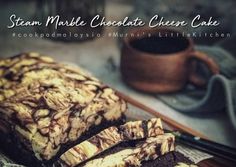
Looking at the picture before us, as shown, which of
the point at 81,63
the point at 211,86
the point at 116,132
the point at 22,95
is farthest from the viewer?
the point at 81,63

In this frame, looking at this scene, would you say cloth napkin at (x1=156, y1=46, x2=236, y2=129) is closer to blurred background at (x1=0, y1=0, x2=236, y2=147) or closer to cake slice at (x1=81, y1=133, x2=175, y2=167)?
blurred background at (x1=0, y1=0, x2=236, y2=147)

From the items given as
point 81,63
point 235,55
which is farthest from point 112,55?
point 235,55

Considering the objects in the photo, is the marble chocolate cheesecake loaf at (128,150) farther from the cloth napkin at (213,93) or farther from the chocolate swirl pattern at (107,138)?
the cloth napkin at (213,93)

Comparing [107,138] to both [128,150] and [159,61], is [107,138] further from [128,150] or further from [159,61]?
[159,61]

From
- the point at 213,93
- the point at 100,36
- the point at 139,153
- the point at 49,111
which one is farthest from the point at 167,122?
the point at 100,36

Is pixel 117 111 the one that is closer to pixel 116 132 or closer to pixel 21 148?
pixel 116 132

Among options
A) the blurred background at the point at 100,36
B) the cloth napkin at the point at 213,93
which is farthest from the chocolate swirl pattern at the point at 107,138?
the blurred background at the point at 100,36
